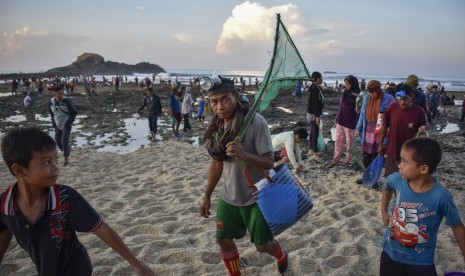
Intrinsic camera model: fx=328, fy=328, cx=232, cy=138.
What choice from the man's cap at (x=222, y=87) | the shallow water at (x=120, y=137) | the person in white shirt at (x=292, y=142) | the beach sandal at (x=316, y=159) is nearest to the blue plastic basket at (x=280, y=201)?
the man's cap at (x=222, y=87)

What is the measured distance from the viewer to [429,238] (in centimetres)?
203

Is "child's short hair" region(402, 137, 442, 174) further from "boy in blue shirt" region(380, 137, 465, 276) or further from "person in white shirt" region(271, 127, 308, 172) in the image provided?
"person in white shirt" region(271, 127, 308, 172)

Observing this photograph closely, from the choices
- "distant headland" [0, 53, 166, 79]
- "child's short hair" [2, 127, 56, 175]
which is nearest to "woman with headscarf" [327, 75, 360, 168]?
"child's short hair" [2, 127, 56, 175]

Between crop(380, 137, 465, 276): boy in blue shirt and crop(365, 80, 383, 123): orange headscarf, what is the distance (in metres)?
3.48

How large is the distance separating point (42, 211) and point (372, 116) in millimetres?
5084

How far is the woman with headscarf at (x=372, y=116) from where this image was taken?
525 centimetres

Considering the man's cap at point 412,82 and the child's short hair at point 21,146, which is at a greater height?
the man's cap at point 412,82

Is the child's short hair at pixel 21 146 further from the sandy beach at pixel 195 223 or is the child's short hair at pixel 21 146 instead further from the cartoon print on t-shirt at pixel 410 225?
the cartoon print on t-shirt at pixel 410 225

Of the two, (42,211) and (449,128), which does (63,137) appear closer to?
(42,211)

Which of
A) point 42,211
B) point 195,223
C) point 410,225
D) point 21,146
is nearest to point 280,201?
point 410,225

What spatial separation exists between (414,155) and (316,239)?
1986mm

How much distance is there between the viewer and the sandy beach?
319 cm

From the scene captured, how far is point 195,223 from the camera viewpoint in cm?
420

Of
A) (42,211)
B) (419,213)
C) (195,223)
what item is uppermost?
(42,211)
